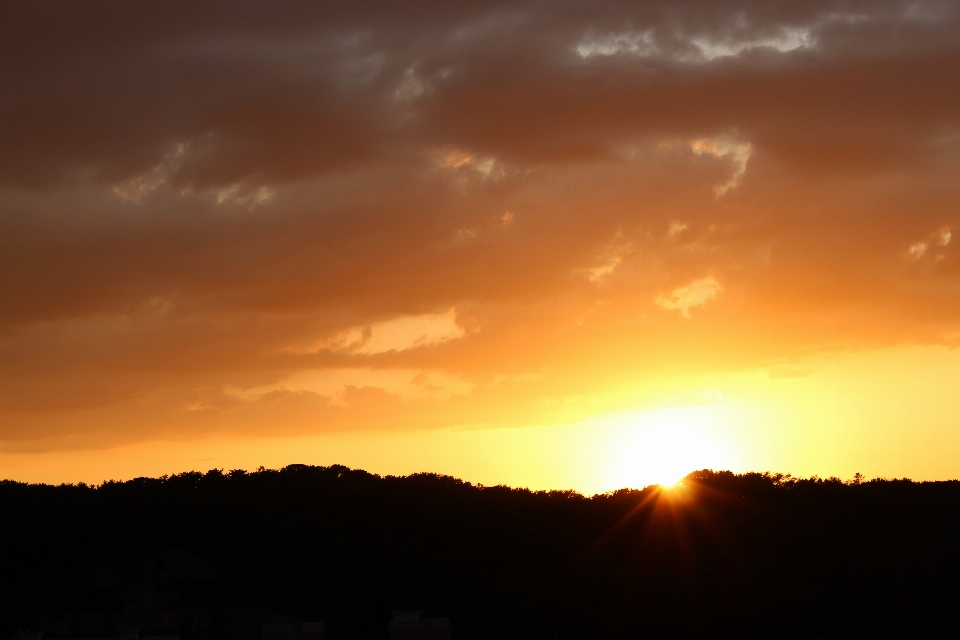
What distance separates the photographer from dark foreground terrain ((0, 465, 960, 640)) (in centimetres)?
4131

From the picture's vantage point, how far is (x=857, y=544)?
48.0 metres

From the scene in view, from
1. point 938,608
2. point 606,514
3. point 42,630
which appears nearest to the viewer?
point 42,630

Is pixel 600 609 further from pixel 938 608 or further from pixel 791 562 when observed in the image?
pixel 938 608

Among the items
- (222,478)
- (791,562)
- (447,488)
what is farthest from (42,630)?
(791,562)

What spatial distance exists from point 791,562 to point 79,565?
102ft

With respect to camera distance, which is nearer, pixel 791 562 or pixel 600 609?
pixel 600 609

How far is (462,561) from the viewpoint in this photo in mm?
45250

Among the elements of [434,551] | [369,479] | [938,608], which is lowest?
[938,608]

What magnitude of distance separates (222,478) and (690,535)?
2370 cm

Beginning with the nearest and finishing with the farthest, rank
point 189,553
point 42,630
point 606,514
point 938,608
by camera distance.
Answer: point 42,630, point 938,608, point 189,553, point 606,514

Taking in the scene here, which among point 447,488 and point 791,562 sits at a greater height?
point 447,488

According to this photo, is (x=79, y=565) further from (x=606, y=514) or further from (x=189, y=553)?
(x=606, y=514)

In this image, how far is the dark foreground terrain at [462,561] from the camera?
41.3 metres

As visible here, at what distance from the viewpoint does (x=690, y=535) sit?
1929 inches
